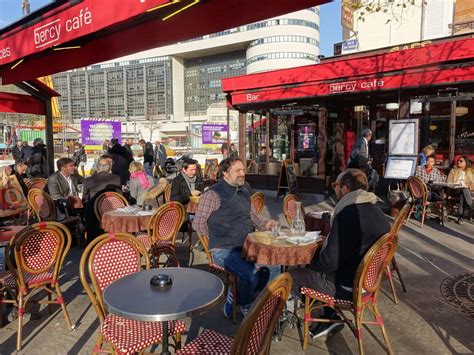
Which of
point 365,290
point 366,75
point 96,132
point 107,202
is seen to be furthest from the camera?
point 96,132

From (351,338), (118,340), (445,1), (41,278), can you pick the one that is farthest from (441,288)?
(445,1)

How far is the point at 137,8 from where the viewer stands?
9.57ft

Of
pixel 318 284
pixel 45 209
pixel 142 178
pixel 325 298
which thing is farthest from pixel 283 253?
pixel 45 209

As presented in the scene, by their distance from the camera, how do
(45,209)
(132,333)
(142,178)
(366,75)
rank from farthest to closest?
(366,75), (142,178), (45,209), (132,333)

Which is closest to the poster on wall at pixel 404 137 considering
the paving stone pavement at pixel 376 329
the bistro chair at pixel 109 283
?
the paving stone pavement at pixel 376 329

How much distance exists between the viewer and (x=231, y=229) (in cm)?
367

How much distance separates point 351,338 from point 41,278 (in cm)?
282

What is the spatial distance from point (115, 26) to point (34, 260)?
2.47 metres

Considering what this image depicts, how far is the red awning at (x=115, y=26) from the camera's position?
309 centimetres

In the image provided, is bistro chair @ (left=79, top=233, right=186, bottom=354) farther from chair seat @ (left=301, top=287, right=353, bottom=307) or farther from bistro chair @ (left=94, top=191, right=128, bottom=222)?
bistro chair @ (left=94, top=191, right=128, bottom=222)

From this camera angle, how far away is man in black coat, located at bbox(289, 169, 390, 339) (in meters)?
2.84

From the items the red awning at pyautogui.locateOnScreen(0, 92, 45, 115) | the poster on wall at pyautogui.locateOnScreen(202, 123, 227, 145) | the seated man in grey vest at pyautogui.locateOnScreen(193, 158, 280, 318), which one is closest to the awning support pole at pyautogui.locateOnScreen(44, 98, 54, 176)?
the red awning at pyautogui.locateOnScreen(0, 92, 45, 115)

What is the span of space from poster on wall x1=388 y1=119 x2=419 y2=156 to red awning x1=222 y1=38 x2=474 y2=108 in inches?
44.3

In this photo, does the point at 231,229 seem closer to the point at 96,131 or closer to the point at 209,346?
the point at 209,346
